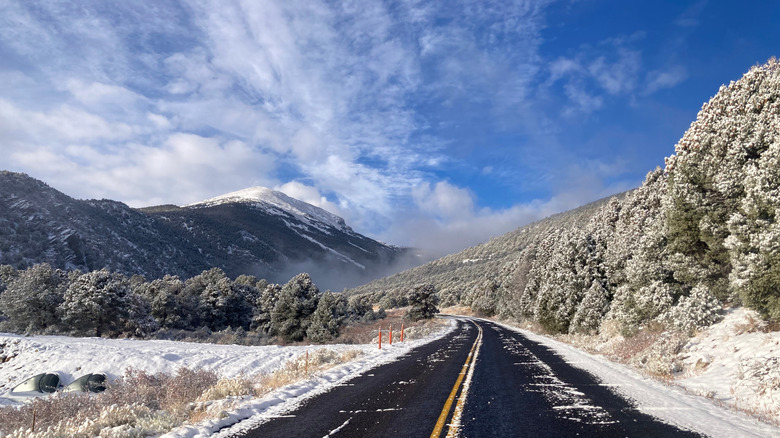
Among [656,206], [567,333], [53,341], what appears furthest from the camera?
[567,333]

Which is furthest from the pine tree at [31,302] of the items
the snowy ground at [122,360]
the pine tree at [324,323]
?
the pine tree at [324,323]

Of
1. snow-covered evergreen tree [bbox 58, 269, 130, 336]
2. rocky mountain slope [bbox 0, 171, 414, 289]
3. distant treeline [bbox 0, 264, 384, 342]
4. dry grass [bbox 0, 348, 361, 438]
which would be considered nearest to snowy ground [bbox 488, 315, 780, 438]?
dry grass [bbox 0, 348, 361, 438]

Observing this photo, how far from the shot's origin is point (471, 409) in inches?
→ 313

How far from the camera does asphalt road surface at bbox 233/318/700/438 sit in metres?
6.50

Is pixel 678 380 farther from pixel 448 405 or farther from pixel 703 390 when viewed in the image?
pixel 448 405

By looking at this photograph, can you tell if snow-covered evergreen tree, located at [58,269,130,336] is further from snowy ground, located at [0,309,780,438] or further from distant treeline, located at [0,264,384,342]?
snowy ground, located at [0,309,780,438]

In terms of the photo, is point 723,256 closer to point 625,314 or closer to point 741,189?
point 741,189

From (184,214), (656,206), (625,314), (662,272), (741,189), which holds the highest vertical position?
(184,214)

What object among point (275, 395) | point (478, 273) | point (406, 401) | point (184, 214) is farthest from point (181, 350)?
point (184, 214)

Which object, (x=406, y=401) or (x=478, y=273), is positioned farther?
(x=478, y=273)

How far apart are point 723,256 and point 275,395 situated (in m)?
16.3

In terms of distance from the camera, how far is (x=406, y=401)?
8867 mm

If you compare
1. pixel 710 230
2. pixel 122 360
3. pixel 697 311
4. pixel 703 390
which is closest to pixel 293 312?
pixel 122 360

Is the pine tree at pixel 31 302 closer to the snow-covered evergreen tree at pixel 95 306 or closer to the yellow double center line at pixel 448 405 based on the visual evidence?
the snow-covered evergreen tree at pixel 95 306
